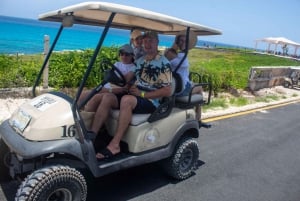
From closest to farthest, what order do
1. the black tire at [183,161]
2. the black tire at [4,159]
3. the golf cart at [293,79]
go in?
the black tire at [4,159]
the black tire at [183,161]
the golf cart at [293,79]

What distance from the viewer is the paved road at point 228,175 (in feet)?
15.0

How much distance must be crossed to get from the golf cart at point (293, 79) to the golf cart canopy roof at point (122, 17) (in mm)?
12635

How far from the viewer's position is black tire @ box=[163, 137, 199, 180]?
489 centimetres

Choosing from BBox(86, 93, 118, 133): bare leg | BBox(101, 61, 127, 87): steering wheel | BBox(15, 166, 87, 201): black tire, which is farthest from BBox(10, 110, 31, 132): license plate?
BBox(101, 61, 127, 87): steering wheel

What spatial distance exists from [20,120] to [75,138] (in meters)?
0.61

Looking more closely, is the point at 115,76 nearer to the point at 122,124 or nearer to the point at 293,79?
the point at 122,124

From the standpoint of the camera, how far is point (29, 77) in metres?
7.96

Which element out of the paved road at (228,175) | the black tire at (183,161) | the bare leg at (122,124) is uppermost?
the bare leg at (122,124)

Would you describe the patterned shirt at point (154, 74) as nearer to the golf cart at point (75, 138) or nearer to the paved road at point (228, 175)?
the golf cart at point (75, 138)

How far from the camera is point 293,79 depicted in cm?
1750

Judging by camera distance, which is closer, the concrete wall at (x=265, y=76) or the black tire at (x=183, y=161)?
the black tire at (x=183, y=161)

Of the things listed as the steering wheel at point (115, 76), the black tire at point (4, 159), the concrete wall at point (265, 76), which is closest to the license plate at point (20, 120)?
the black tire at point (4, 159)

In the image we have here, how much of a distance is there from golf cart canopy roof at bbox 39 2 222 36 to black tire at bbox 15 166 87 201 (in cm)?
153

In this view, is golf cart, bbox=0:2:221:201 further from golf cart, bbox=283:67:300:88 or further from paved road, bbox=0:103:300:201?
golf cart, bbox=283:67:300:88
